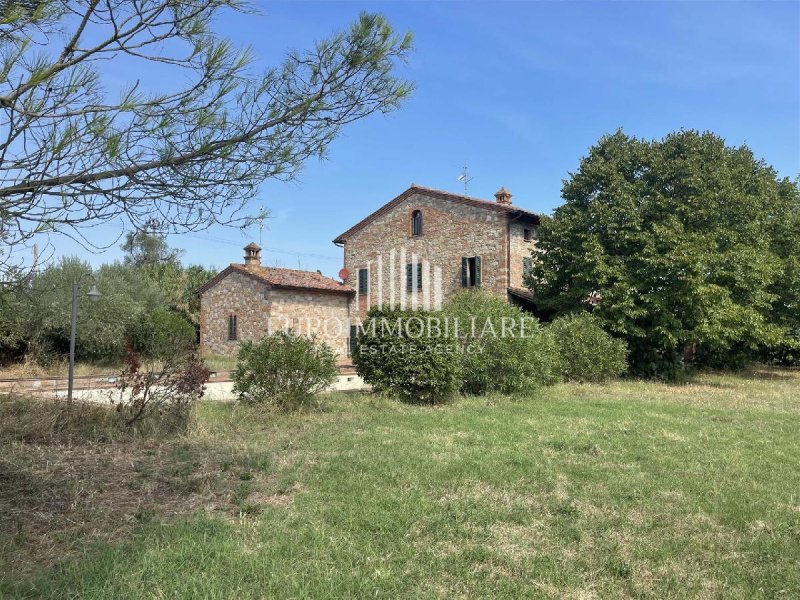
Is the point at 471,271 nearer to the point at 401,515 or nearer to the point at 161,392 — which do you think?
the point at 161,392

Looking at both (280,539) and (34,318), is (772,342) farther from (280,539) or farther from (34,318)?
(34,318)

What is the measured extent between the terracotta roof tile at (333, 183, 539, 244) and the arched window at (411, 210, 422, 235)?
35.0 inches

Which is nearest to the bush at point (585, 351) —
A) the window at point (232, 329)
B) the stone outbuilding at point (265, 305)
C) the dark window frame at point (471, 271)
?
the dark window frame at point (471, 271)

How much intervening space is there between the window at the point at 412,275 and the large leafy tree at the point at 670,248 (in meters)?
5.44

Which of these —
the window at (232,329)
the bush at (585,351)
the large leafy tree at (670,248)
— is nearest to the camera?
the bush at (585,351)

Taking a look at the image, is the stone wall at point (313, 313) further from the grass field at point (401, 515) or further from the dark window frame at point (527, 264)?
the grass field at point (401, 515)

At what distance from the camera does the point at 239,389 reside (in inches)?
352

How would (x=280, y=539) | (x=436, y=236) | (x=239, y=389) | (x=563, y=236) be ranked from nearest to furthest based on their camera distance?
(x=280, y=539)
(x=239, y=389)
(x=563, y=236)
(x=436, y=236)

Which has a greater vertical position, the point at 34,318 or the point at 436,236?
the point at 436,236

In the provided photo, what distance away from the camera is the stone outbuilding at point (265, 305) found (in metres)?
24.3

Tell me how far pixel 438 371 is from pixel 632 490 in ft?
19.5

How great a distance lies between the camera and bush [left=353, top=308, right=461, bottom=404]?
35.1 ft

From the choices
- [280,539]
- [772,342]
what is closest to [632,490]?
[280,539]

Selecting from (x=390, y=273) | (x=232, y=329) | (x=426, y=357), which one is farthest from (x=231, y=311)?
(x=426, y=357)
